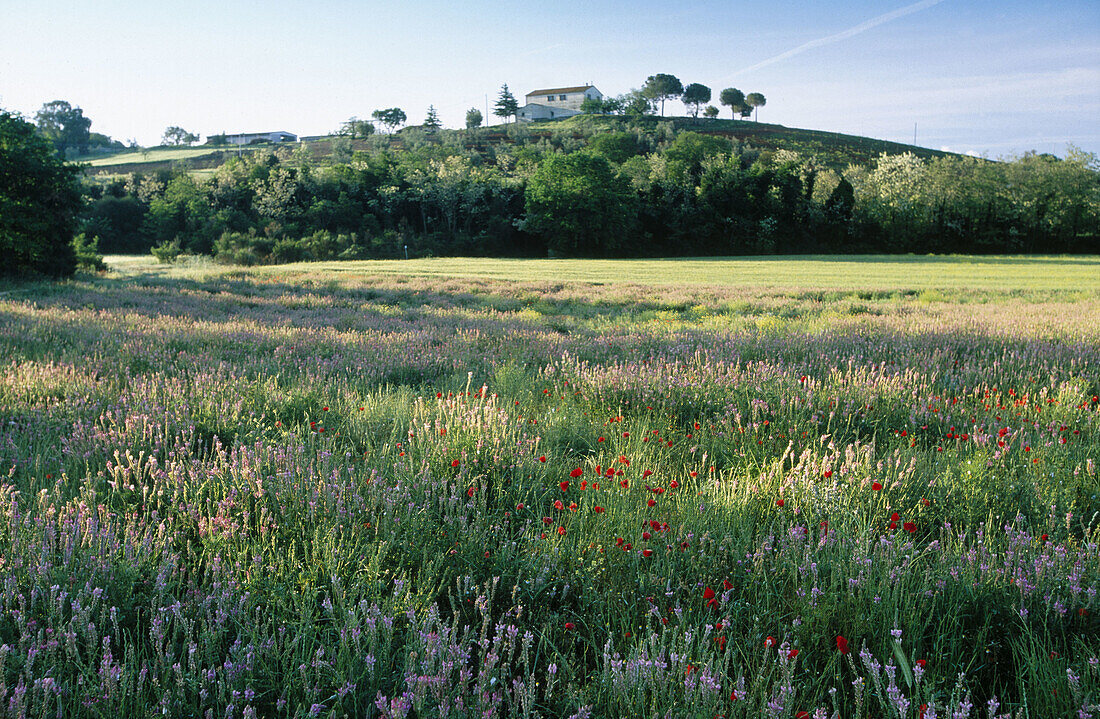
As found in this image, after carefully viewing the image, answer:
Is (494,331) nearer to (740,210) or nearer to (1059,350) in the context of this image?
(1059,350)

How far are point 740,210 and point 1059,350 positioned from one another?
6285 centimetres

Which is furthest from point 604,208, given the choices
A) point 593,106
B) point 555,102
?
point 555,102

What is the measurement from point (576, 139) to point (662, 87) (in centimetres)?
7484

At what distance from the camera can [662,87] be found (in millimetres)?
163500

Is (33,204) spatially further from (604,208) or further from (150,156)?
(150,156)

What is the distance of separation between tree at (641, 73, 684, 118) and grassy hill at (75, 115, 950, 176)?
4271 centimetres

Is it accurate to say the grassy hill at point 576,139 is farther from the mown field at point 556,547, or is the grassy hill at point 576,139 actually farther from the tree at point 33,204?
the mown field at point 556,547

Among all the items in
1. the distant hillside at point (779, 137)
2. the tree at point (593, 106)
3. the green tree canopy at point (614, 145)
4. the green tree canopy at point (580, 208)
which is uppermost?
the tree at point (593, 106)

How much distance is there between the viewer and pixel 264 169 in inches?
2746

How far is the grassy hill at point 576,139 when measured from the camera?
313 feet

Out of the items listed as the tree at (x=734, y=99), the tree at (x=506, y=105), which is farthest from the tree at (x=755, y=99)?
the tree at (x=506, y=105)

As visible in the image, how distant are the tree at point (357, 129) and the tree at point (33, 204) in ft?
330

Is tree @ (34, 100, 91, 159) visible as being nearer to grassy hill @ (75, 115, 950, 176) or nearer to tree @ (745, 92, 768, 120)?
grassy hill @ (75, 115, 950, 176)

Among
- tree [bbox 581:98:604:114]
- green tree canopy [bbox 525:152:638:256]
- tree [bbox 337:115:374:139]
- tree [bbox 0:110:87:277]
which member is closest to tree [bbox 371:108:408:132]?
tree [bbox 337:115:374:139]
